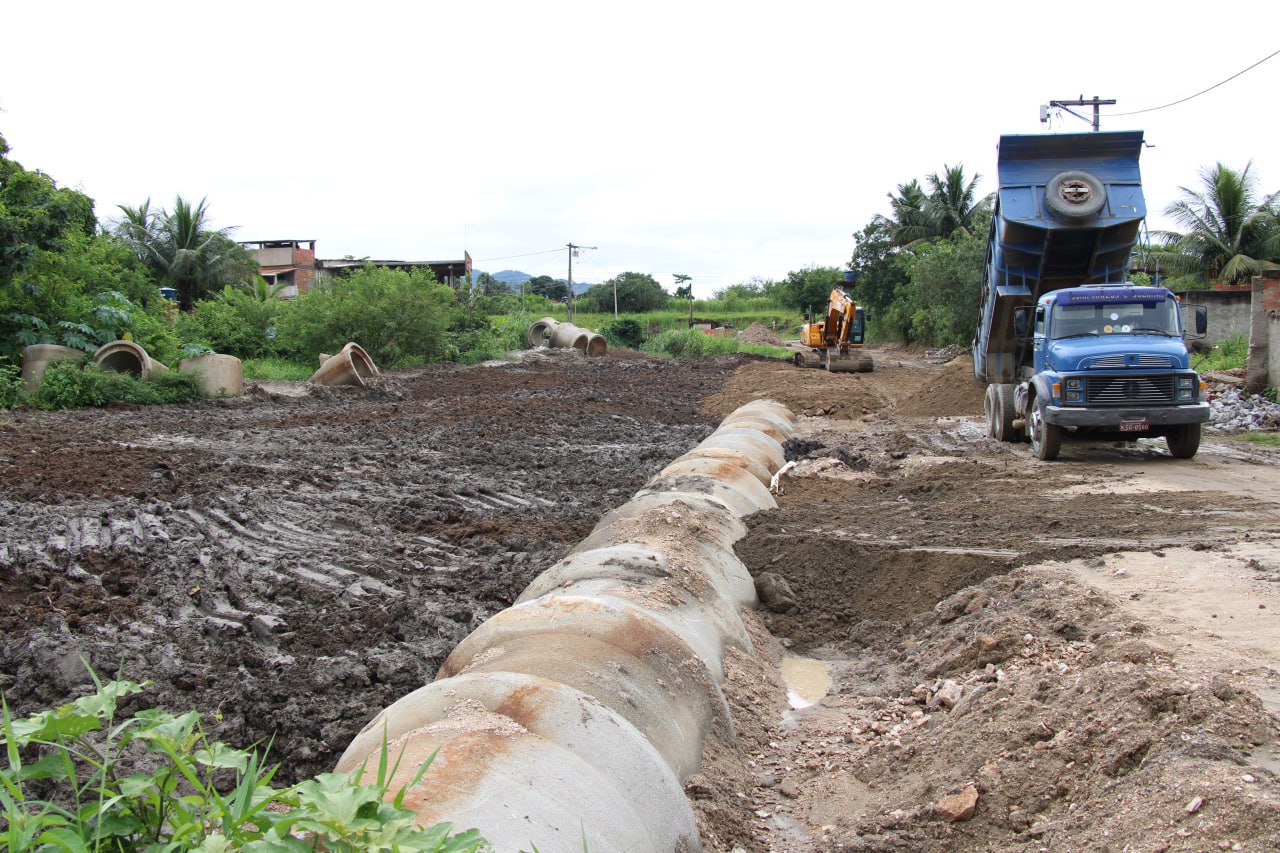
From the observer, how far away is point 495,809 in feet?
7.94

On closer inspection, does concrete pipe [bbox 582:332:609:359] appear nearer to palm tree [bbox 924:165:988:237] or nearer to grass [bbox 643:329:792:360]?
grass [bbox 643:329:792:360]

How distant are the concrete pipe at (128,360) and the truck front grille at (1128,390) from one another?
16.1m

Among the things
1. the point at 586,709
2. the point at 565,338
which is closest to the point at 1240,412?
the point at 586,709

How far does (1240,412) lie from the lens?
1477 centimetres

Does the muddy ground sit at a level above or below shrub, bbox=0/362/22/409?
below

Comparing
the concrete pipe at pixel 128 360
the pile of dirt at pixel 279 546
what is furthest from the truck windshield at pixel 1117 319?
the concrete pipe at pixel 128 360

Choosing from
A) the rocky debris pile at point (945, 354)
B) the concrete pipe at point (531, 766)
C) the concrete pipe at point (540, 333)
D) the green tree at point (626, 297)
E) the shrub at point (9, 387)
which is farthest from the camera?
the green tree at point (626, 297)

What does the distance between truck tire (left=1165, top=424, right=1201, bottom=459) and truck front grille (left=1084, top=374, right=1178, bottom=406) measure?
63 centimetres

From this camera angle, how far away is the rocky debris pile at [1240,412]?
14.1 m

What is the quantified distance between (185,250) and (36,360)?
2514 centimetres

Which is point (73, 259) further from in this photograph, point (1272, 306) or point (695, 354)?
point (695, 354)

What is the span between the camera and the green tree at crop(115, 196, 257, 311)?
129ft

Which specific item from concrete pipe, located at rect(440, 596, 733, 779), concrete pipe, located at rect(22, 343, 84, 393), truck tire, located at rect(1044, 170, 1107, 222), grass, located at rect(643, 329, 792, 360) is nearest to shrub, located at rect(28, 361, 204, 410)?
concrete pipe, located at rect(22, 343, 84, 393)

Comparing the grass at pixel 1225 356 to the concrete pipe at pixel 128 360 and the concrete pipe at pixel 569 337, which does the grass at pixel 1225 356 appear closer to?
the concrete pipe at pixel 128 360
